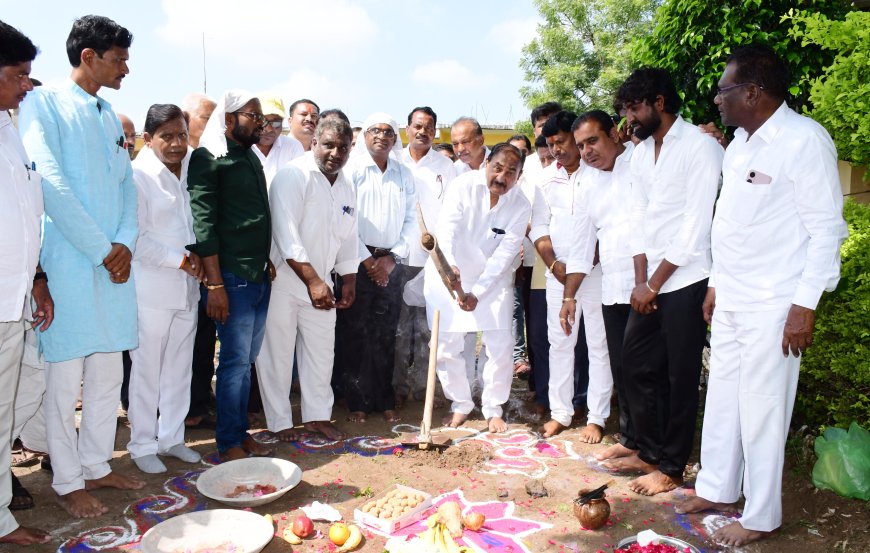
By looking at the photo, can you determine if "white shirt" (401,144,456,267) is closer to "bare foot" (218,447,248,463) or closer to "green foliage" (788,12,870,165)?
"bare foot" (218,447,248,463)

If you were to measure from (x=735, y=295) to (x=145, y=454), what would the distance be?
400 centimetres

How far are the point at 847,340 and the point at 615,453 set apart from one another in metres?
1.75

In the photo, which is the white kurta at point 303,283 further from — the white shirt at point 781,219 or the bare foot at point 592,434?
the white shirt at point 781,219

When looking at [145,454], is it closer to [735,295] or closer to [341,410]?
[341,410]

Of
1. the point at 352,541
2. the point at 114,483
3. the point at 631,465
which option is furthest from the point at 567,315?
the point at 114,483

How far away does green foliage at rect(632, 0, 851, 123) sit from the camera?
503cm

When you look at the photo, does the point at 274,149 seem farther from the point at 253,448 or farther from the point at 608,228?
→ the point at 608,228

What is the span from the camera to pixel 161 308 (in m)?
4.55

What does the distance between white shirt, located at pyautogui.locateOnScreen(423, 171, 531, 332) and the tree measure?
22.2 m

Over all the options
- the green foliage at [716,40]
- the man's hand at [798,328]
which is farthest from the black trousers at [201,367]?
the green foliage at [716,40]

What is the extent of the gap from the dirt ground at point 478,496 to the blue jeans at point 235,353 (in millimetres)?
342

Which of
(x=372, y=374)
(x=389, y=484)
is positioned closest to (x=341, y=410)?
(x=372, y=374)

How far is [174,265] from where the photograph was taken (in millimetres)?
4508

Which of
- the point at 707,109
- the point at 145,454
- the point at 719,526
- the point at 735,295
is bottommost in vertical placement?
the point at 719,526
